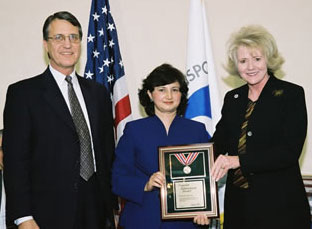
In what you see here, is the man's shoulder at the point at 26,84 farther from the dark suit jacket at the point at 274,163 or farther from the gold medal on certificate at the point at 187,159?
the dark suit jacket at the point at 274,163

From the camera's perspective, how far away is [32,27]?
15.9 ft

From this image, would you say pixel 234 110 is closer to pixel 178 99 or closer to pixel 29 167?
pixel 178 99

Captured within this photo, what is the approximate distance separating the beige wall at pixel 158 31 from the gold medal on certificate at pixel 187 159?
213 centimetres

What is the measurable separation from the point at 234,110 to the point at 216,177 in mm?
537

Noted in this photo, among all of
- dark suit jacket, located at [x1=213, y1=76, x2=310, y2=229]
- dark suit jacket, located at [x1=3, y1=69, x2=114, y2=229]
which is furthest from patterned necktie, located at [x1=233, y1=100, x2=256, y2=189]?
dark suit jacket, located at [x1=3, y1=69, x2=114, y2=229]

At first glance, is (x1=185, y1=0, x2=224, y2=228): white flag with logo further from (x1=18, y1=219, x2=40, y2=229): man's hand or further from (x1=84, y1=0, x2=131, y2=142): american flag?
(x1=18, y1=219, x2=40, y2=229): man's hand

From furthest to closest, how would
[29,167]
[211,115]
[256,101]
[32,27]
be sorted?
[32,27] → [211,115] → [256,101] → [29,167]

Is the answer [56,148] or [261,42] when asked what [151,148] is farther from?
[261,42]

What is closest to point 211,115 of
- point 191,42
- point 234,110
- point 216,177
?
point 191,42

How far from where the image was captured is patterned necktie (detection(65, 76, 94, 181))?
276 centimetres

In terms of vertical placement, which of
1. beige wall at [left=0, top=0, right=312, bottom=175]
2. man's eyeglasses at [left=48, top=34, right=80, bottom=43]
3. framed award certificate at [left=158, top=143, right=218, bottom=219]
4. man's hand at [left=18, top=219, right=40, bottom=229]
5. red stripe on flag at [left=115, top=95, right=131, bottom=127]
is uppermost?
beige wall at [left=0, top=0, right=312, bottom=175]

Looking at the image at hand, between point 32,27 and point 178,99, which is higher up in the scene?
point 32,27

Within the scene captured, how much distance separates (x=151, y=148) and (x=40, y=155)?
0.74 metres

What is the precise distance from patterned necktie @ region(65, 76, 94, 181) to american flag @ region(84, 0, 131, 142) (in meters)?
1.37
